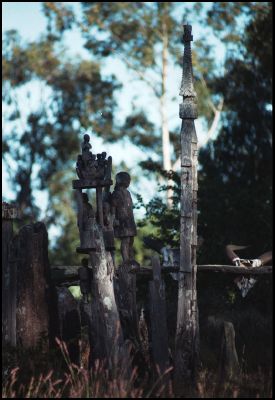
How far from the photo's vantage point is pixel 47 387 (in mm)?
8977

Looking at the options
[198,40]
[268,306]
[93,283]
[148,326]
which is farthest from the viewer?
[198,40]

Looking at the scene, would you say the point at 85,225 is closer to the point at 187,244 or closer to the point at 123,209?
the point at 123,209

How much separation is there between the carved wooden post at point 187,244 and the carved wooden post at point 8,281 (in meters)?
2.24

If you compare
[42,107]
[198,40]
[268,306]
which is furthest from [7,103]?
[268,306]

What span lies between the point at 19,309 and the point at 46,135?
26.3m

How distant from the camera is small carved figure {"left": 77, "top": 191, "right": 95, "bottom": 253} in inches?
390

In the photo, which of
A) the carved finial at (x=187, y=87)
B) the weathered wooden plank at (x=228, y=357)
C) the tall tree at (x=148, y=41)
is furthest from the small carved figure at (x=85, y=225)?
the tall tree at (x=148, y=41)

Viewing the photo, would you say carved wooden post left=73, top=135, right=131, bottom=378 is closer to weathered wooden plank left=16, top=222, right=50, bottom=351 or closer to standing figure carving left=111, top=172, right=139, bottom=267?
standing figure carving left=111, top=172, right=139, bottom=267

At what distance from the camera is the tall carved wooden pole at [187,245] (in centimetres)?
974

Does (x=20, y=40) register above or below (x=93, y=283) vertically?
above

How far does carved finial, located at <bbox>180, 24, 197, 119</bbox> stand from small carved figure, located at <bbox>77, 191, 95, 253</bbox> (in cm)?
156

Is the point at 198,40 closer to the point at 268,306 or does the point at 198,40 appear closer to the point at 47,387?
the point at 268,306

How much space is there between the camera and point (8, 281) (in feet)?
35.6

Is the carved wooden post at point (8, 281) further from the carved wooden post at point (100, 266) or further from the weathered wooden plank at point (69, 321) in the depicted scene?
the carved wooden post at point (100, 266)
